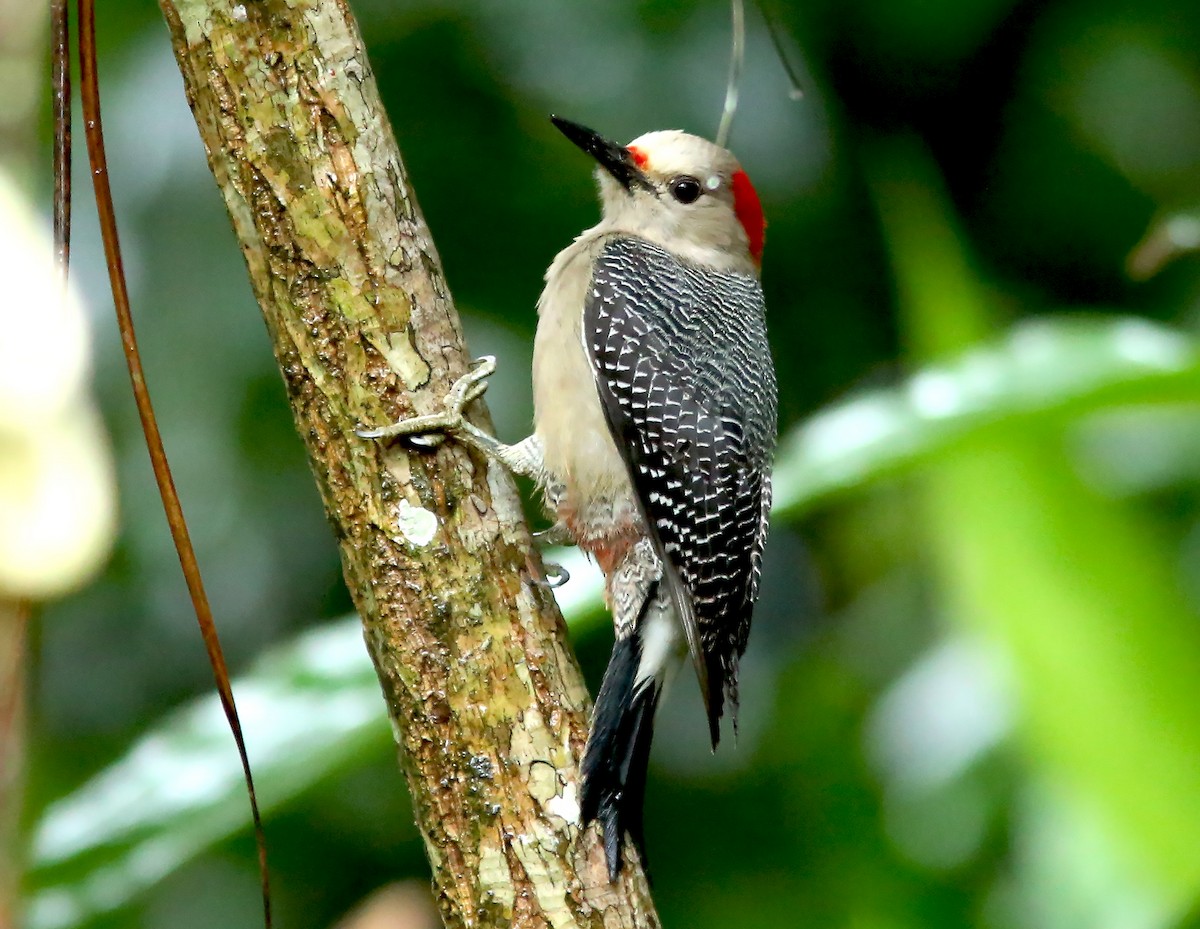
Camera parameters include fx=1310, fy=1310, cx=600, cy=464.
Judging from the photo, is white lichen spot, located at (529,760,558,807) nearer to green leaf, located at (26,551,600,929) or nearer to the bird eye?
green leaf, located at (26,551,600,929)

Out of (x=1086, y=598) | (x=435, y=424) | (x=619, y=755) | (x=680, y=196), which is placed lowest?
(x=1086, y=598)

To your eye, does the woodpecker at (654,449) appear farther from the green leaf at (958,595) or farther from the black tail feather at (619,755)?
the green leaf at (958,595)

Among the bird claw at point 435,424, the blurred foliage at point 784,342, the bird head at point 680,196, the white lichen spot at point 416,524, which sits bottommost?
the blurred foliage at point 784,342

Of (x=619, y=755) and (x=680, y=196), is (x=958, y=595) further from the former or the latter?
(x=680, y=196)

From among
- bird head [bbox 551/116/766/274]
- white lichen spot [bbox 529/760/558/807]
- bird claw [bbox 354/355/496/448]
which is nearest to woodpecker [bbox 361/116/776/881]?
bird head [bbox 551/116/766/274]

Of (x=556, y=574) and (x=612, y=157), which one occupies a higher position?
(x=612, y=157)

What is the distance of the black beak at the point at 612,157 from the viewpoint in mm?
3139

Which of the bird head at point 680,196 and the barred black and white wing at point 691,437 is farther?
the bird head at point 680,196

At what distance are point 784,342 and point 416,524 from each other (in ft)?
8.48

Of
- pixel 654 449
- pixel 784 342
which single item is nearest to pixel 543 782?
pixel 654 449

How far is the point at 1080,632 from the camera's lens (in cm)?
249

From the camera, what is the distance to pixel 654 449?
2838 millimetres

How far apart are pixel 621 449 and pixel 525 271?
158cm

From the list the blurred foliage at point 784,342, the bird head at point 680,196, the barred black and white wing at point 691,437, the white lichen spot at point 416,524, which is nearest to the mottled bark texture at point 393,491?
the white lichen spot at point 416,524
